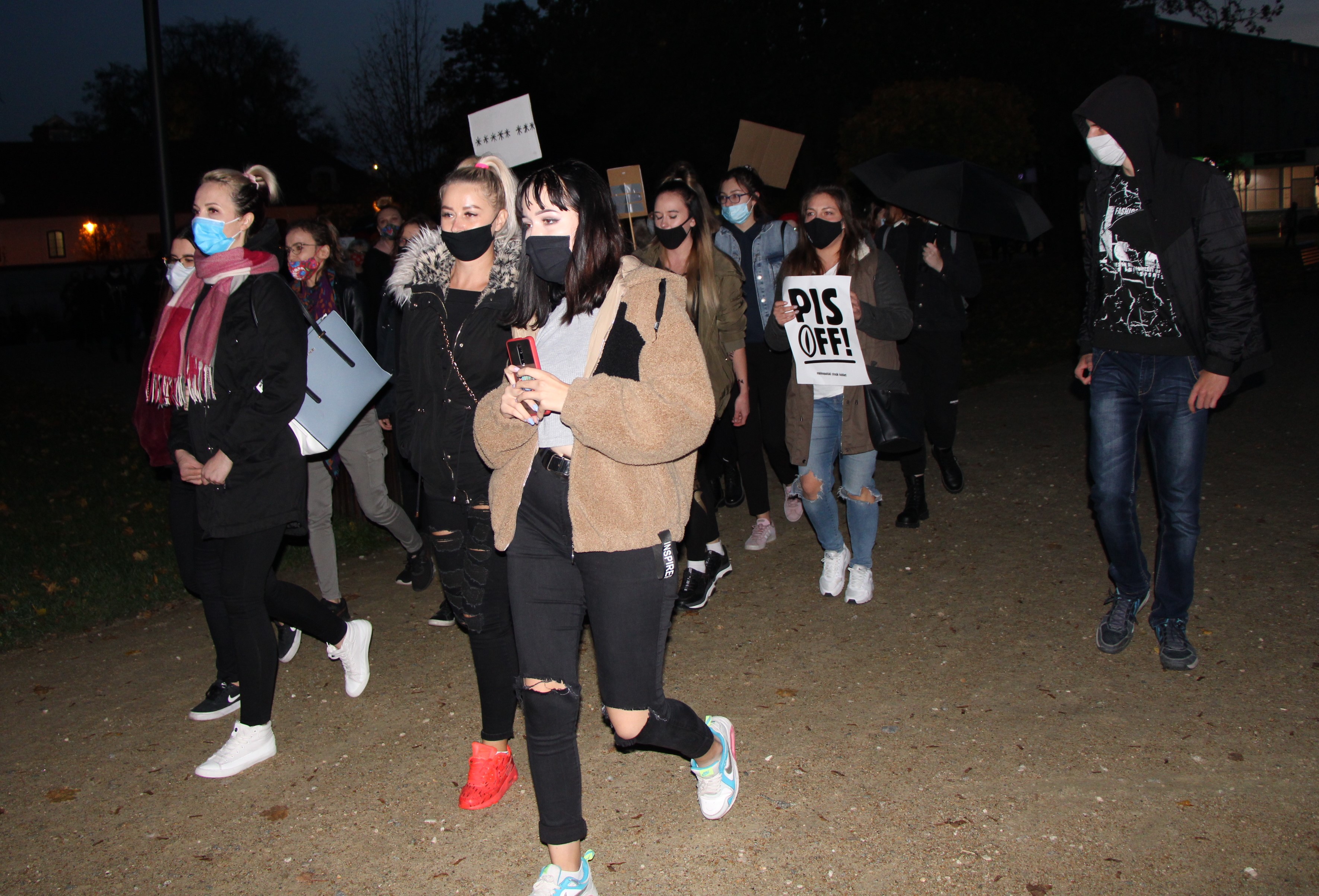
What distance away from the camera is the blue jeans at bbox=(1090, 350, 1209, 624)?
4449 millimetres

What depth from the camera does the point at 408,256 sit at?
13.3 ft

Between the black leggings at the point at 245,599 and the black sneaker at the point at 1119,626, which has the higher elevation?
the black leggings at the point at 245,599

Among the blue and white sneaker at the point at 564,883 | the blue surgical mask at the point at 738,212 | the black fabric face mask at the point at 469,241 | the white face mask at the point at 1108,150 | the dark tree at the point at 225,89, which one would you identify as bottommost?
the blue and white sneaker at the point at 564,883

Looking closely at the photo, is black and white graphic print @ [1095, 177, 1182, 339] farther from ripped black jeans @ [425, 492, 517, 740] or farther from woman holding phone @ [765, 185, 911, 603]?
ripped black jeans @ [425, 492, 517, 740]

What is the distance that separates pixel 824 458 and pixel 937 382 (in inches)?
103

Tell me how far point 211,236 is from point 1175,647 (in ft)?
14.5

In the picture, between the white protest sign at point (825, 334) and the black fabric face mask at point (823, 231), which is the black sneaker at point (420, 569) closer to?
the white protest sign at point (825, 334)

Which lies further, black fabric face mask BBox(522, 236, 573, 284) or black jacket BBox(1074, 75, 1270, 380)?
black jacket BBox(1074, 75, 1270, 380)

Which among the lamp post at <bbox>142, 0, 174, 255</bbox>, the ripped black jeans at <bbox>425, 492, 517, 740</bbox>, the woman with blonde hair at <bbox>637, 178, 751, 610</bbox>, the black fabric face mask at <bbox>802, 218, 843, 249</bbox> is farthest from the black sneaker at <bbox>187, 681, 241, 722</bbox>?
the lamp post at <bbox>142, 0, 174, 255</bbox>

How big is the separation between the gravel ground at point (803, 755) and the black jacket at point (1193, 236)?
4.85ft

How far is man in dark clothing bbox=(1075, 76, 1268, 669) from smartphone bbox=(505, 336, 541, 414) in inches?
111

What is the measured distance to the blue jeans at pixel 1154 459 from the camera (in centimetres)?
445

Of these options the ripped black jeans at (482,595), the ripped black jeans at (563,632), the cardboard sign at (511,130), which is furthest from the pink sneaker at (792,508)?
the ripped black jeans at (563,632)

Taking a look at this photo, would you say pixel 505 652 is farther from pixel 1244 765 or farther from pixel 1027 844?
pixel 1244 765
